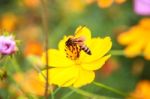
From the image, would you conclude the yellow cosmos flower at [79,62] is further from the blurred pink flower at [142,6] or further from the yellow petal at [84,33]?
the blurred pink flower at [142,6]

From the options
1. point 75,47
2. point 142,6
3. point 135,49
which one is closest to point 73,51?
point 75,47

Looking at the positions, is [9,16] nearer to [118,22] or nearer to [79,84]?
[118,22]

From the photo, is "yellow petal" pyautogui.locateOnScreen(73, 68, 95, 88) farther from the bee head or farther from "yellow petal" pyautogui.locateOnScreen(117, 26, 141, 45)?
"yellow petal" pyautogui.locateOnScreen(117, 26, 141, 45)

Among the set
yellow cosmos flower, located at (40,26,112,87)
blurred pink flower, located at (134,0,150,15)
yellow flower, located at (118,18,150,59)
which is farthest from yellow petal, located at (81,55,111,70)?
yellow flower, located at (118,18,150,59)

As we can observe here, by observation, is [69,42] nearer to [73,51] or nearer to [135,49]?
[73,51]

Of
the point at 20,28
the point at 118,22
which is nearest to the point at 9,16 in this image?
the point at 20,28

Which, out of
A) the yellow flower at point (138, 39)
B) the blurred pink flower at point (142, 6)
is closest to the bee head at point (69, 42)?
the blurred pink flower at point (142, 6)
